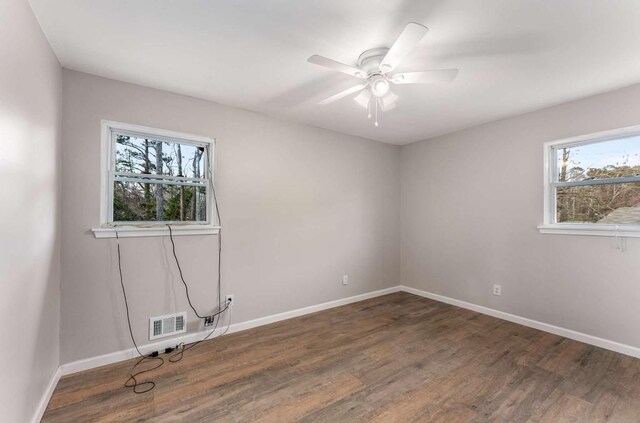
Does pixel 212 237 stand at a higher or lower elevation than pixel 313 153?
lower

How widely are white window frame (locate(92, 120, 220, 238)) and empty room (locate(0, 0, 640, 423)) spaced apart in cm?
2

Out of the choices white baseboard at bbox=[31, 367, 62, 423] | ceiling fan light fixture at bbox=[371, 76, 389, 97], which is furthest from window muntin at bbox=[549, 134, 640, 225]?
white baseboard at bbox=[31, 367, 62, 423]

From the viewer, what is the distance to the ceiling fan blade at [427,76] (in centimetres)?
181

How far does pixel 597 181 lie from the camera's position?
9.04ft

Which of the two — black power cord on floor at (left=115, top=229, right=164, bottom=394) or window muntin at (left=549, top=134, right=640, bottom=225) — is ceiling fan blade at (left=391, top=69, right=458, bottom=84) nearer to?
window muntin at (left=549, top=134, right=640, bottom=225)

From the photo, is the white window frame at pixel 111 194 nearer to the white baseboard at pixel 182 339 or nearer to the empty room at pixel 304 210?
the empty room at pixel 304 210

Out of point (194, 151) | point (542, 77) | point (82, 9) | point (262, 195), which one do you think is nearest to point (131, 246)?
point (194, 151)

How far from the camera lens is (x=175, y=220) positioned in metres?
2.75

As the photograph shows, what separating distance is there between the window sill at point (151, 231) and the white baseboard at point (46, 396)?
1034 mm

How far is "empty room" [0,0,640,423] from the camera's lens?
1669mm

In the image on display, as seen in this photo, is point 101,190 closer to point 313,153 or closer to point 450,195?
point 313,153

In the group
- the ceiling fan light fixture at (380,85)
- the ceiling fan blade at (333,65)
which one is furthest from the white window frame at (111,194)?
the ceiling fan light fixture at (380,85)

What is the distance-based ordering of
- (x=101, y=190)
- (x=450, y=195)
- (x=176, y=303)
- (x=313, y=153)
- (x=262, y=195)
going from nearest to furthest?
1. (x=101, y=190)
2. (x=176, y=303)
3. (x=262, y=195)
4. (x=313, y=153)
5. (x=450, y=195)

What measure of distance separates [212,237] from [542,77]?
10.7ft
